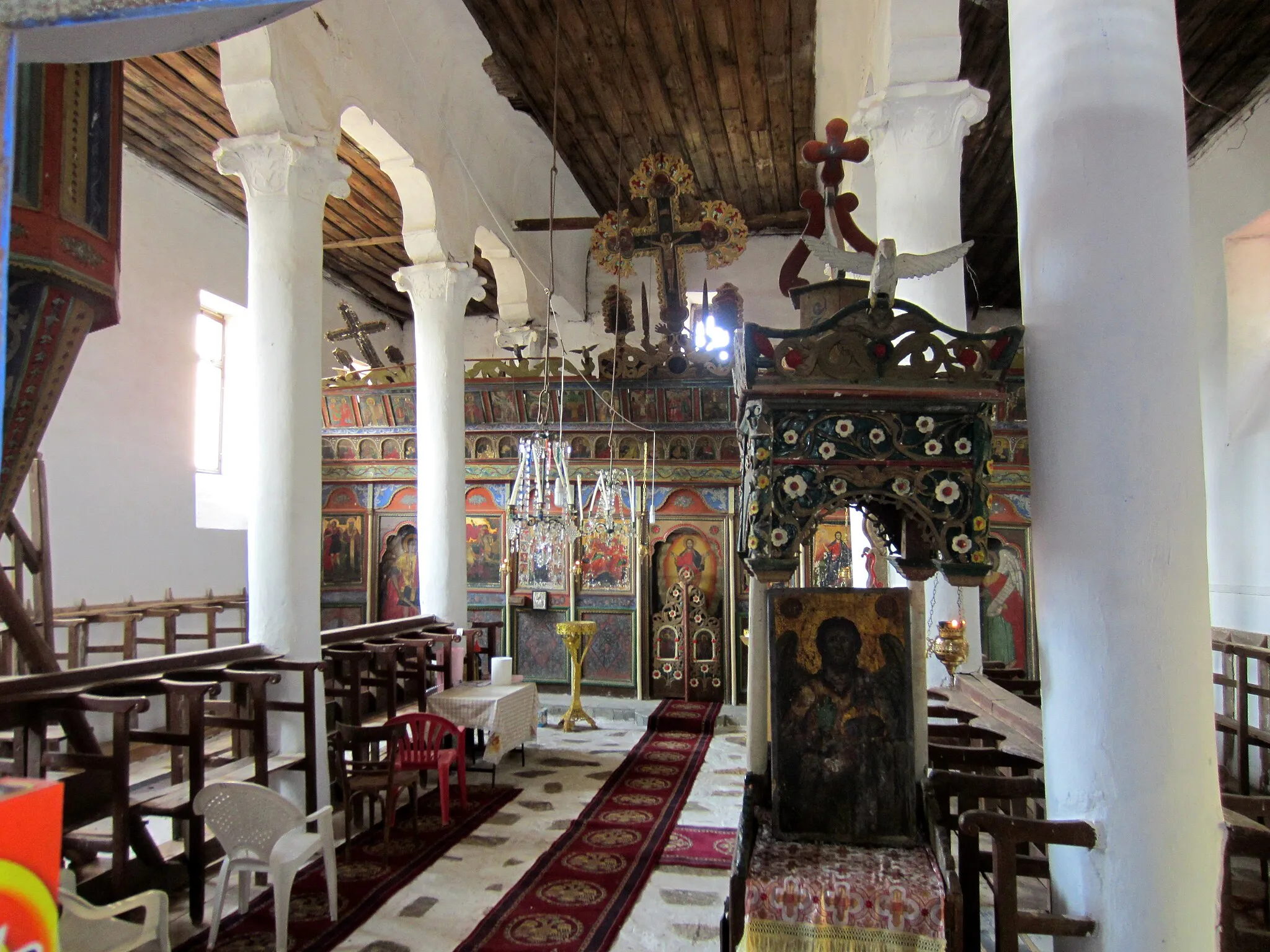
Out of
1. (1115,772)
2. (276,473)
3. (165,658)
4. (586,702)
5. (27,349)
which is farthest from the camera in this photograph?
(586,702)

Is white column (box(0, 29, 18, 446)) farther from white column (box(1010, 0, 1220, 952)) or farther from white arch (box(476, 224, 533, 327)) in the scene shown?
white arch (box(476, 224, 533, 327))

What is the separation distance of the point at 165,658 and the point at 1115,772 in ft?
14.8

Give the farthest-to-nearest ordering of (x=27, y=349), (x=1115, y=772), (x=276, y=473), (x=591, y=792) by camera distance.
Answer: (x=591, y=792)
(x=276, y=473)
(x=1115, y=772)
(x=27, y=349)

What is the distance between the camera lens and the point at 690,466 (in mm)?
9492

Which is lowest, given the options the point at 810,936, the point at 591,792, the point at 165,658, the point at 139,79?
the point at 591,792

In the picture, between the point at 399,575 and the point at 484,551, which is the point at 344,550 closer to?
the point at 399,575

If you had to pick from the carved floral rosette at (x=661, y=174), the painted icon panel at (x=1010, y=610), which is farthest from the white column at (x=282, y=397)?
the painted icon panel at (x=1010, y=610)

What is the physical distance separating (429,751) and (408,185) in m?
4.77

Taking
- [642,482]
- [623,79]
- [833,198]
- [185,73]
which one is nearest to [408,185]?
[185,73]

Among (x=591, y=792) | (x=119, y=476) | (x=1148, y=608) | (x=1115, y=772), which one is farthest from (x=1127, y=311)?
(x=119, y=476)

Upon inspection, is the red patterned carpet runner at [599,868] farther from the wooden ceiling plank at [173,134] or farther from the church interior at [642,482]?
the wooden ceiling plank at [173,134]

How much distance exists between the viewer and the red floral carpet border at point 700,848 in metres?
4.64

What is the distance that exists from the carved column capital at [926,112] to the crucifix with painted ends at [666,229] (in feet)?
8.61

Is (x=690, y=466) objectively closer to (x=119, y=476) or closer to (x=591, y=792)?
(x=591, y=792)
